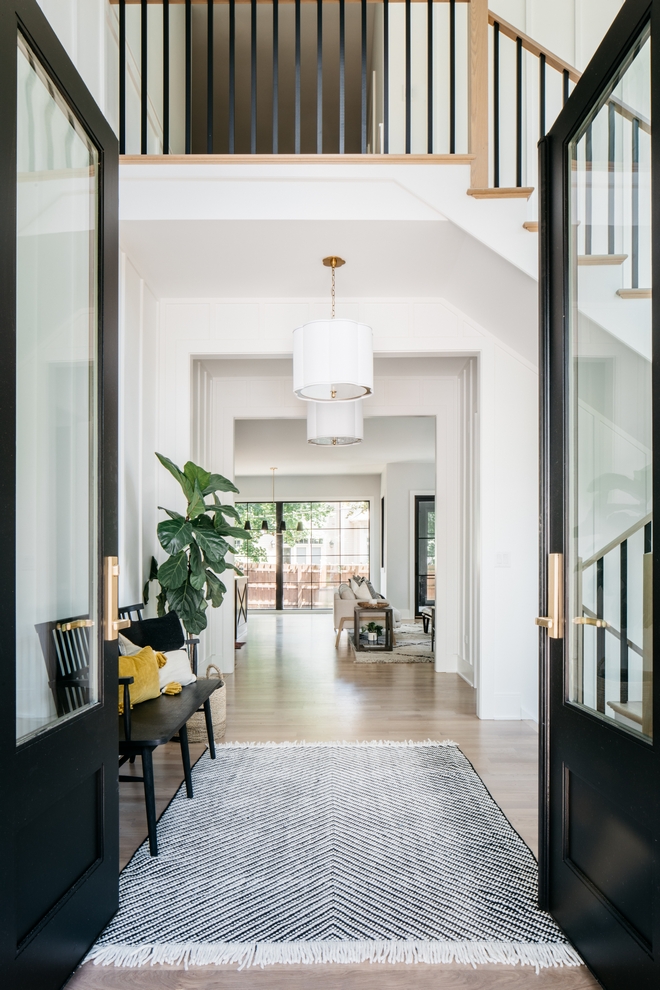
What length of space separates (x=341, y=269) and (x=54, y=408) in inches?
107

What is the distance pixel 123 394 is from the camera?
387 centimetres

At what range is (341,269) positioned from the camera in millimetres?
4211

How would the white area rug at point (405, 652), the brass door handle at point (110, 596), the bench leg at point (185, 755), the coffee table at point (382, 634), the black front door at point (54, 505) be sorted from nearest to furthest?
the black front door at point (54, 505), the brass door handle at point (110, 596), the bench leg at point (185, 755), the white area rug at point (405, 652), the coffee table at point (382, 634)

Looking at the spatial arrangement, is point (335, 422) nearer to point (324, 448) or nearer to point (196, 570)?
point (196, 570)

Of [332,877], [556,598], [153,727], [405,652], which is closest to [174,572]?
[153,727]

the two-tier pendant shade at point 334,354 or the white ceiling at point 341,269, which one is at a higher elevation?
the white ceiling at point 341,269

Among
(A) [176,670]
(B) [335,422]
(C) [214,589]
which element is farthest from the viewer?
(B) [335,422]

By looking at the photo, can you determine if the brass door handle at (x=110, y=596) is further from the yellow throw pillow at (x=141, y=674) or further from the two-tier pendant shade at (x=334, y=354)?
the two-tier pendant shade at (x=334, y=354)

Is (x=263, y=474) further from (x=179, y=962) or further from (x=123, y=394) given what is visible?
(x=179, y=962)

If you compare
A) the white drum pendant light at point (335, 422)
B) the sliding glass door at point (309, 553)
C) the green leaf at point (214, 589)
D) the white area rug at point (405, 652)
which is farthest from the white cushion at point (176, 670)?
the sliding glass door at point (309, 553)

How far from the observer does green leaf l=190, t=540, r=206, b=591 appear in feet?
12.7

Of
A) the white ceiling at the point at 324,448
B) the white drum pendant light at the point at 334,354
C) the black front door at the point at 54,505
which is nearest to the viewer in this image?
the black front door at the point at 54,505

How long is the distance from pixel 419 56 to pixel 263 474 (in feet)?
30.3

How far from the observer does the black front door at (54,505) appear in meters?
1.52
